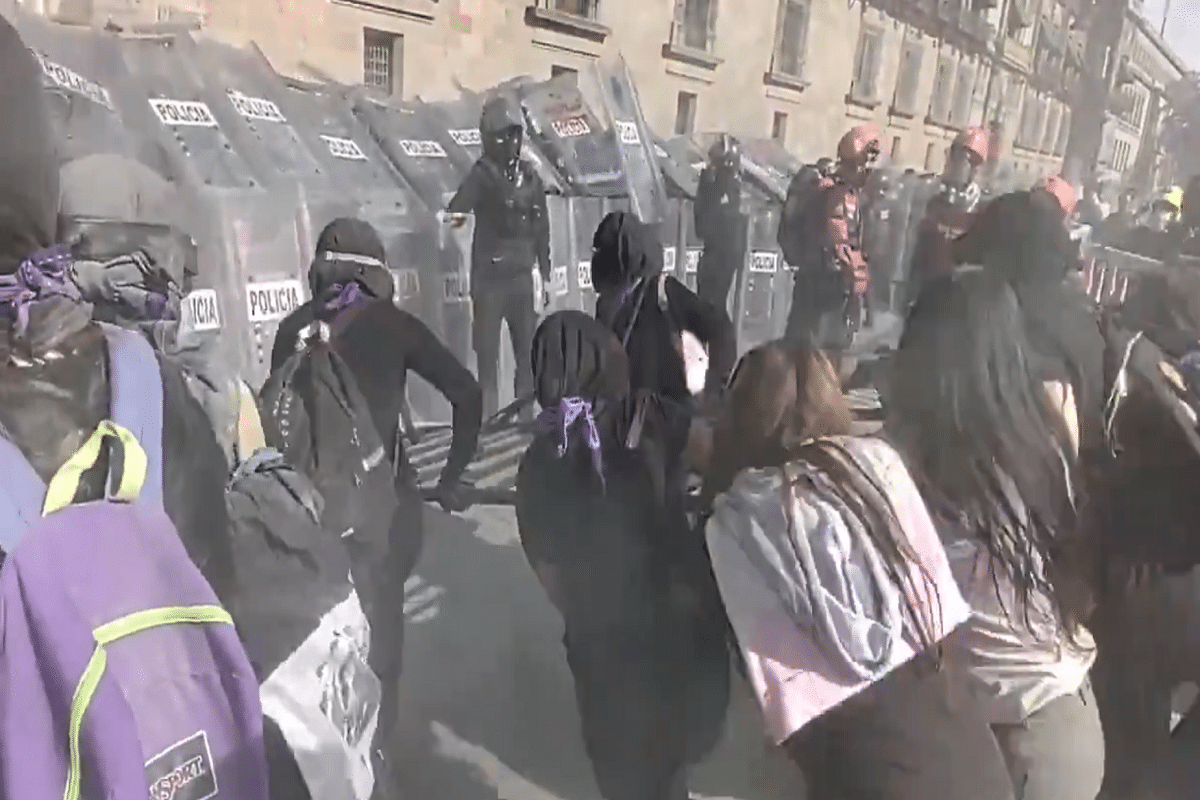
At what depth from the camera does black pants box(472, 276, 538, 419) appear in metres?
1.88

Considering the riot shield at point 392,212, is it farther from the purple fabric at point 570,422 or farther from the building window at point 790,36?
the building window at point 790,36

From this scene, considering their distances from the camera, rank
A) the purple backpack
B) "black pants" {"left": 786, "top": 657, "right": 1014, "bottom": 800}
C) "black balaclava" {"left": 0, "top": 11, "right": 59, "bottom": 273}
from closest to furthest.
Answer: the purple backpack → "black balaclava" {"left": 0, "top": 11, "right": 59, "bottom": 273} → "black pants" {"left": 786, "top": 657, "right": 1014, "bottom": 800}

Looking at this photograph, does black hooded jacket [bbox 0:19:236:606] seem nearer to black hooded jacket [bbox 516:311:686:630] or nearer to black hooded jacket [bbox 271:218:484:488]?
black hooded jacket [bbox 271:218:484:488]

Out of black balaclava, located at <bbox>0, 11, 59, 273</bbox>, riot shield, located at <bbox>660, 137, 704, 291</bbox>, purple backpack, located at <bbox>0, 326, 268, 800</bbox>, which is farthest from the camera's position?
riot shield, located at <bbox>660, 137, 704, 291</bbox>

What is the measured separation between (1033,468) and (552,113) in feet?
3.44

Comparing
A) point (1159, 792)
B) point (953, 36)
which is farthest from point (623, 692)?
point (953, 36)

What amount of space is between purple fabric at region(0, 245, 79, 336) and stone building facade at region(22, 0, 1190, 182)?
0.68 m

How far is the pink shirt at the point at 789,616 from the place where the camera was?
5.00ft

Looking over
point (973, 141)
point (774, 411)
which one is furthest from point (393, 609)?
point (973, 141)

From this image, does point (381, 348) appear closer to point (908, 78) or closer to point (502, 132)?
point (502, 132)

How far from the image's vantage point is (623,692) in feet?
6.43

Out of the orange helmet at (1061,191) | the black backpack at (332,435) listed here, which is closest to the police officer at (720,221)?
the orange helmet at (1061,191)

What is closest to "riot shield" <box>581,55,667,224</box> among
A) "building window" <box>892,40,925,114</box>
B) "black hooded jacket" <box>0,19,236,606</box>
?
"building window" <box>892,40,925,114</box>

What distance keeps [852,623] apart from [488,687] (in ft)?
2.64
